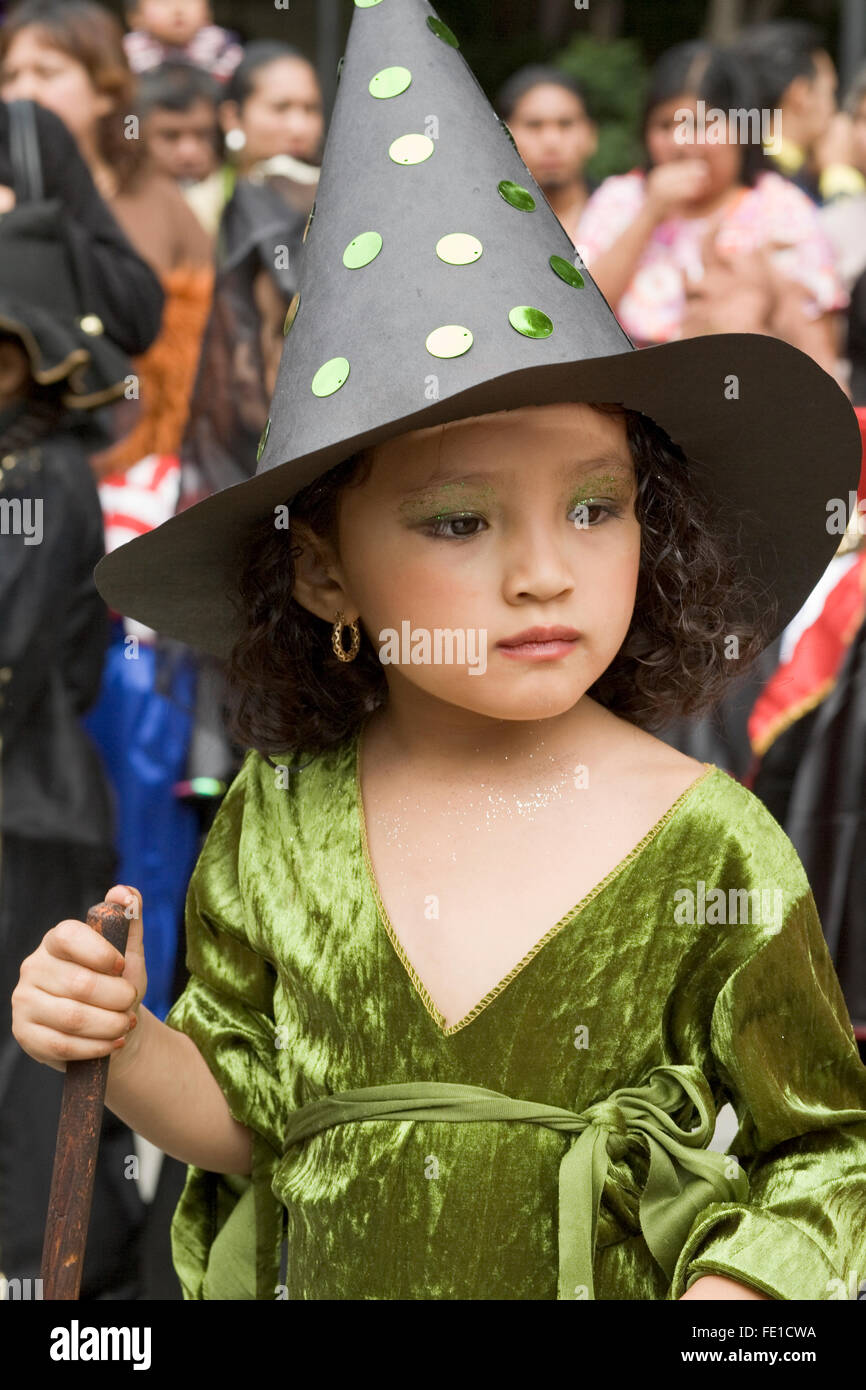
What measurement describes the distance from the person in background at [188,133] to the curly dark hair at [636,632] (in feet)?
7.94

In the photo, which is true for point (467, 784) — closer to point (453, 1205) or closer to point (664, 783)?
point (664, 783)

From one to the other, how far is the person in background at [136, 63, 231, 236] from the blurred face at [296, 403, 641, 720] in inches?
103

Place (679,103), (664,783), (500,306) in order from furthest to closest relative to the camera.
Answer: (679,103)
(664,783)
(500,306)

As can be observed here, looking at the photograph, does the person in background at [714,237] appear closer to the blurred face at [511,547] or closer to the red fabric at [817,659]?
the red fabric at [817,659]

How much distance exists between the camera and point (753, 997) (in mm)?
1368

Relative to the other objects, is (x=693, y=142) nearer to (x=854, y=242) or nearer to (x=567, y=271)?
(x=854, y=242)

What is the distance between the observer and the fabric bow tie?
1.34 m

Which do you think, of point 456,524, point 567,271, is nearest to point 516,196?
point 567,271

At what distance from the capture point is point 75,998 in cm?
134

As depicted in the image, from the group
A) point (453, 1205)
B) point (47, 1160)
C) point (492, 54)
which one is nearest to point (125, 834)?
point (47, 1160)

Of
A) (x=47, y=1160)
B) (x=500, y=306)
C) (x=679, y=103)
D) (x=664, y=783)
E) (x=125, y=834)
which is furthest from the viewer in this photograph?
(x=679, y=103)

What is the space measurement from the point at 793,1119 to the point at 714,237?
110 inches

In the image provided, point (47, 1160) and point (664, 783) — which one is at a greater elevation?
point (664, 783)

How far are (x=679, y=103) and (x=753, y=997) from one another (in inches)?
112
